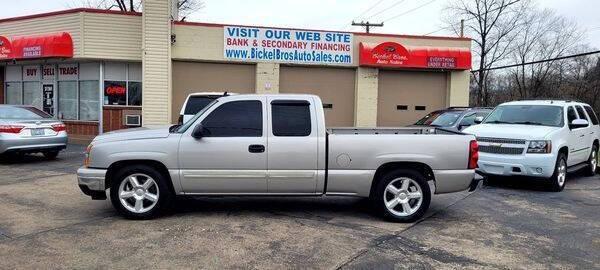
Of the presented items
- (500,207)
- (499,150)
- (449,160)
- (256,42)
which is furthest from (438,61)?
(449,160)

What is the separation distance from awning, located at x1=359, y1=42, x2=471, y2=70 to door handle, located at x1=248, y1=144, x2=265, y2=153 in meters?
13.7

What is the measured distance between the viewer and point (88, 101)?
772 inches

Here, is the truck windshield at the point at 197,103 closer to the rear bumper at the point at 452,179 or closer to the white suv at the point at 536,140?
the white suv at the point at 536,140

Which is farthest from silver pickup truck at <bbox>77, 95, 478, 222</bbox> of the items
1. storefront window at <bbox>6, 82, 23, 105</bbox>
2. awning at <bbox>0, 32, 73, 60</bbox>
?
storefront window at <bbox>6, 82, 23, 105</bbox>

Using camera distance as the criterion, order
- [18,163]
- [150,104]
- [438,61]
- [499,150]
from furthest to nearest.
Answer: [438,61] → [150,104] → [18,163] → [499,150]

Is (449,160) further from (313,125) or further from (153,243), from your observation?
(153,243)

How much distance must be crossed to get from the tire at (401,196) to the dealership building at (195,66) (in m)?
13.2

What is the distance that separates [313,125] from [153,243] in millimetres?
2554

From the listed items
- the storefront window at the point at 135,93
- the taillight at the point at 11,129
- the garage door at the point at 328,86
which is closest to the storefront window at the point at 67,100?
the storefront window at the point at 135,93

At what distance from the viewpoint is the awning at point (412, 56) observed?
1989 cm

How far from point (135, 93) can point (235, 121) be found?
13.8m

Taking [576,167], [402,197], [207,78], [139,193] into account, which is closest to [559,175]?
[576,167]

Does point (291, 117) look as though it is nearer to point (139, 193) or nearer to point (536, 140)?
point (139, 193)

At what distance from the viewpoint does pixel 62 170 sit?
1188cm
